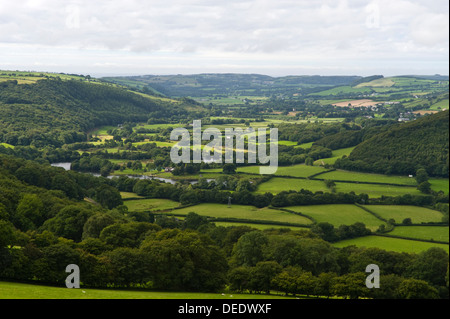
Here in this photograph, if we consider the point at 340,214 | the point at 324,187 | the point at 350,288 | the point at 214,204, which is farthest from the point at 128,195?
the point at 350,288

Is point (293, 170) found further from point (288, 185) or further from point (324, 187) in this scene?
point (324, 187)

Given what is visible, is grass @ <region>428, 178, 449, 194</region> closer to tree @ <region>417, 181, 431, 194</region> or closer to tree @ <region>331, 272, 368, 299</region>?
tree @ <region>417, 181, 431, 194</region>

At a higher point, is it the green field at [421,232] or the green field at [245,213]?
the green field at [421,232]

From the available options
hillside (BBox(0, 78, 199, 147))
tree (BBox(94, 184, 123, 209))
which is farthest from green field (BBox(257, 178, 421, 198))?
hillside (BBox(0, 78, 199, 147))

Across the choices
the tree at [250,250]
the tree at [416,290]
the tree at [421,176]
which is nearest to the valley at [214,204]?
the tree at [250,250]

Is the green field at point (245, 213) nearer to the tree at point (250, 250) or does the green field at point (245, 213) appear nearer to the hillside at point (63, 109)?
the tree at point (250, 250)

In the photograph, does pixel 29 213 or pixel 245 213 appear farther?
pixel 245 213
